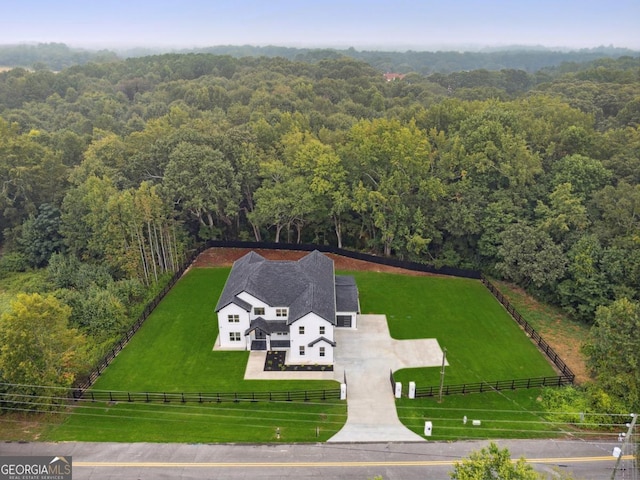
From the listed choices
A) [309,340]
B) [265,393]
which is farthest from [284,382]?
[309,340]

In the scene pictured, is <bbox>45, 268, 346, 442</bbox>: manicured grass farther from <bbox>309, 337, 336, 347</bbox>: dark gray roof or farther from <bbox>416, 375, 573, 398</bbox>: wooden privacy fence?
<bbox>416, 375, 573, 398</bbox>: wooden privacy fence

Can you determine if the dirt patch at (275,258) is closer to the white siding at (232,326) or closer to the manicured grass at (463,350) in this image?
the manicured grass at (463,350)

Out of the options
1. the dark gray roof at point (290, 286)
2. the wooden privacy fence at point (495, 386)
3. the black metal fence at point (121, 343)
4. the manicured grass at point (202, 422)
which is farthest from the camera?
the dark gray roof at point (290, 286)

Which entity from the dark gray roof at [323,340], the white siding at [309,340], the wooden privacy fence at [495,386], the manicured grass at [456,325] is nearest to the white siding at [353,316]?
the manicured grass at [456,325]

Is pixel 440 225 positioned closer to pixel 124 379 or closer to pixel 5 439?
pixel 124 379

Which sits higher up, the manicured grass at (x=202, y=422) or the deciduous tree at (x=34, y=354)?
the deciduous tree at (x=34, y=354)
